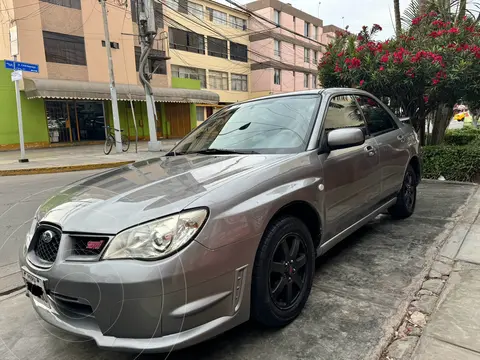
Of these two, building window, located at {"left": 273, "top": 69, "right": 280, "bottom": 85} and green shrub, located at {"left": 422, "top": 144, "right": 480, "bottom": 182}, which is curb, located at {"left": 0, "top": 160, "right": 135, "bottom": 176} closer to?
green shrub, located at {"left": 422, "top": 144, "right": 480, "bottom": 182}

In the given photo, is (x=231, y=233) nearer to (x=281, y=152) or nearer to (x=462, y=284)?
(x=281, y=152)

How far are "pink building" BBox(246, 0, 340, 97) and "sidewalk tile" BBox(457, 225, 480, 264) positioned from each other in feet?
107

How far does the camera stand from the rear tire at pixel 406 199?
446 cm

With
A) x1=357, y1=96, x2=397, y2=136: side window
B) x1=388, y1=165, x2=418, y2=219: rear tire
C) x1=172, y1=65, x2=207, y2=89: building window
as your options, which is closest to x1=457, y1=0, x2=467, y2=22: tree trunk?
x1=388, y1=165, x2=418, y2=219: rear tire

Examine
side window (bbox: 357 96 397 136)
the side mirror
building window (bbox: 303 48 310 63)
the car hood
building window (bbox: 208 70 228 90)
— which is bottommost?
the car hood

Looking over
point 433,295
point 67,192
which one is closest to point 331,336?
point 433,295

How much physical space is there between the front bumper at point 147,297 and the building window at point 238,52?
34577 millimetres

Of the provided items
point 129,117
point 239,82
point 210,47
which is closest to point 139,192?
point 129,117

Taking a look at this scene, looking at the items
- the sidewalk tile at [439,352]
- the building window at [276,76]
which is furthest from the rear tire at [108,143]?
the building window at [276,76]

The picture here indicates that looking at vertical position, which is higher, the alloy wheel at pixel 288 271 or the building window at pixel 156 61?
the building window at pixel 156 61

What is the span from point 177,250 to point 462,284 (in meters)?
2.41

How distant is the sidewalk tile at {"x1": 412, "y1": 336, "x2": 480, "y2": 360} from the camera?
2.06 metres

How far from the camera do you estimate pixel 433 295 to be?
277 cm

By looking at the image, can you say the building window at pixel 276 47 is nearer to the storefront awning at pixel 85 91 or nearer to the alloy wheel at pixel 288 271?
the storefront awning at pixel 85 91
